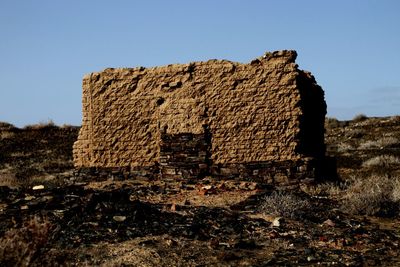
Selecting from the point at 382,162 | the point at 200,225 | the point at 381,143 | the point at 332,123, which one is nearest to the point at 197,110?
the point at 200,225

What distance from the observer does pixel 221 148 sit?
46.6 feet

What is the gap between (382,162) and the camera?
2073 centimetres

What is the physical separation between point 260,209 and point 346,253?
9.43 ft

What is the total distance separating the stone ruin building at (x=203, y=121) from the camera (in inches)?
548

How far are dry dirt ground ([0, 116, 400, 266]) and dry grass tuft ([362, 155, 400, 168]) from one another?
20.9 ft

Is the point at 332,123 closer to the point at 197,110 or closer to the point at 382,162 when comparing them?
the point at 382,162

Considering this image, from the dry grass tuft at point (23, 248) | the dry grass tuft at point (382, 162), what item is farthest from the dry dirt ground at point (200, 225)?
the dry grass tuft at point (382, 162)

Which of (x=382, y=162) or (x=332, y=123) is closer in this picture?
(x=382, y=162)

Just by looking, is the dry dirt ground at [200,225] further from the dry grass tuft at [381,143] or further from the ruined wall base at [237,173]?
the dry grass tuft at [381,143]

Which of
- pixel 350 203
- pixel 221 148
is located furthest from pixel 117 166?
pixel 350 203

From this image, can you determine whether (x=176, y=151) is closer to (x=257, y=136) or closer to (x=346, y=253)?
(x=257, y=136)

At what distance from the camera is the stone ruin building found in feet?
45.7

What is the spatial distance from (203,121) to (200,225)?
18.3 feet

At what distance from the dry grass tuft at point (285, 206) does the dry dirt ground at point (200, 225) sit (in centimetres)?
2
